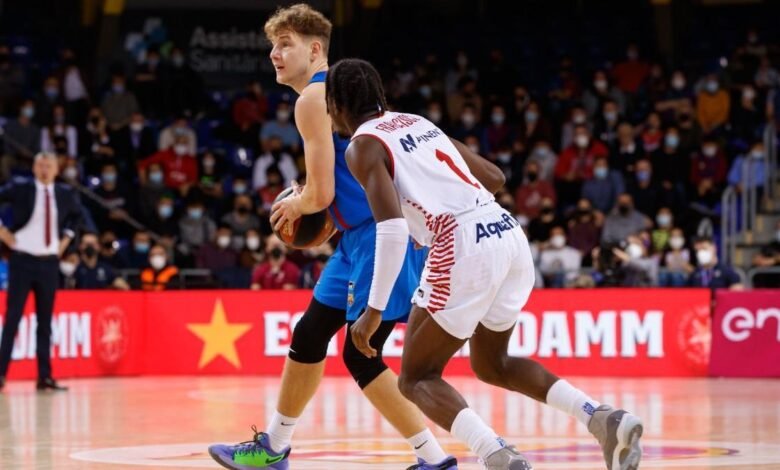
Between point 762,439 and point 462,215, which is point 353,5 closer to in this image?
point 762,439

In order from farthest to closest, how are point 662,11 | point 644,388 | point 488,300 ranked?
point 662,11 < point 644,388 < point 488,300

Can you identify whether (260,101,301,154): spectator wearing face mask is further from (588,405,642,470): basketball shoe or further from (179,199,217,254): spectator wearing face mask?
(588,405,642,470): basketball shoe

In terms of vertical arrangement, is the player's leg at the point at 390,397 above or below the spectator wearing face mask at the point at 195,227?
below

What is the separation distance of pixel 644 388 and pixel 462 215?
9.26 meters

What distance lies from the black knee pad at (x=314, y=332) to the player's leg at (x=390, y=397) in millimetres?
186

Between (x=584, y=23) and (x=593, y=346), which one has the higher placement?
(x=584, y=23)

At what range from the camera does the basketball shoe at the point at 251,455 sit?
24.7 feet

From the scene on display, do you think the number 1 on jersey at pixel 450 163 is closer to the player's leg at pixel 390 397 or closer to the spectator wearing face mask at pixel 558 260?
the player's leg at pixel 390 397

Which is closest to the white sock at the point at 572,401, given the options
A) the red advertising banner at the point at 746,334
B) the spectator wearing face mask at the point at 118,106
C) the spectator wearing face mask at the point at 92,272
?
the red advertising banner at the point at 746,334

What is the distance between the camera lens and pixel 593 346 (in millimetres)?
17484

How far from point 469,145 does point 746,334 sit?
7427 mm

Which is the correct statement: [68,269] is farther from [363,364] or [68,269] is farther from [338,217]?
[363,364]

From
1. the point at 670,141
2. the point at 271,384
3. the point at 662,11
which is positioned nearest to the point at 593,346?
Answer: the point at 271,384

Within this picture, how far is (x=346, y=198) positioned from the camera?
738 cm
